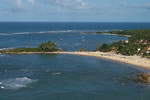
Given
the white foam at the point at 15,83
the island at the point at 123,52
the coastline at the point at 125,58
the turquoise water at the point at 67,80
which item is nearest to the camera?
the turquoise water at the point at 67,80

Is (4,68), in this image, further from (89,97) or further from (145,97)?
(145,97)

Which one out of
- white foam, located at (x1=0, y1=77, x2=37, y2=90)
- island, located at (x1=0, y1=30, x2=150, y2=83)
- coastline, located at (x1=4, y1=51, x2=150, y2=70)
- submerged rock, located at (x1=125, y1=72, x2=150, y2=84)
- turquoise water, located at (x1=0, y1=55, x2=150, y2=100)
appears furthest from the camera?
island, located at (x1=0, y1=30, x2=150, y2=83)

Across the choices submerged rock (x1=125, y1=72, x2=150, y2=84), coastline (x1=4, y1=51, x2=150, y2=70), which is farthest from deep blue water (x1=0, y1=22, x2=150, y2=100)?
coastline (x1=4, y1=51, x2=150, y2=70)

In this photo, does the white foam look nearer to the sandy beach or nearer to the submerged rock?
the submerged rock

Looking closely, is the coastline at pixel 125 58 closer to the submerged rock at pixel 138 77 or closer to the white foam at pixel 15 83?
the submerged rock at pixel 138 77

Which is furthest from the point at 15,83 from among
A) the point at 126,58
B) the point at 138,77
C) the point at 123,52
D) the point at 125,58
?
the point at 123,52

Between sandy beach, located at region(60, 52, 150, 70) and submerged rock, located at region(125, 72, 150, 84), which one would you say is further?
sandy beach, located at region(60, 52, 150, 70)

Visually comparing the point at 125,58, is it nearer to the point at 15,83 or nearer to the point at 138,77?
the point at 138,77

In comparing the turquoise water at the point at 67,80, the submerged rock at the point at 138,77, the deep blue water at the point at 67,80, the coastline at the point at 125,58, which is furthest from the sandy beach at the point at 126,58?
the submerged rock at the point at 138,77
